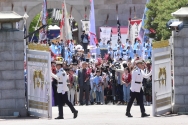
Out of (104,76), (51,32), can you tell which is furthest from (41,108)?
(51,32)

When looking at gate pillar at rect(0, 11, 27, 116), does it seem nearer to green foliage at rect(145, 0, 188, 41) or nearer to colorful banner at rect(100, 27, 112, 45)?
green foliage at rect(145, 0, 188, 41)

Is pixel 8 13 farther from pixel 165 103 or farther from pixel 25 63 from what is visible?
pixel 165 103

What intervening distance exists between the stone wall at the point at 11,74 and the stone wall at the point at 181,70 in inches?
170

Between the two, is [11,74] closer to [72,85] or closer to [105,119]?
[105,119]

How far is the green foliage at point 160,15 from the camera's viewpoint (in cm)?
3891

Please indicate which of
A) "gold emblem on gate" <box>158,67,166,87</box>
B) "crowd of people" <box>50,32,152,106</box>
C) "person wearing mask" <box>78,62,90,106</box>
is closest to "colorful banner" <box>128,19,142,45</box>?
"crowd of people" <box>50,32,152,106</box>

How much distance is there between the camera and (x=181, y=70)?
24.1 metres

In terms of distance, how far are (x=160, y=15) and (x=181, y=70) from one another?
16.7 metres

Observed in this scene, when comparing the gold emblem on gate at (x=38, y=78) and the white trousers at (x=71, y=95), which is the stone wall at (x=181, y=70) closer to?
the gold emblem on gate at (x=38, y=78)

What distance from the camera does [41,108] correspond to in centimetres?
2414

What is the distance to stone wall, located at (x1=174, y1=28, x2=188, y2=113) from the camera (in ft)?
78.8

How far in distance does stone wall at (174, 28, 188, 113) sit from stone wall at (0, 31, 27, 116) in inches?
170

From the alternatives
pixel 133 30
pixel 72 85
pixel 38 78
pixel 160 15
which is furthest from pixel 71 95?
pixel 133 30

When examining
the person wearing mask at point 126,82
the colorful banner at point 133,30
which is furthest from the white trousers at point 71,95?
the colorful banner at point 133,30
